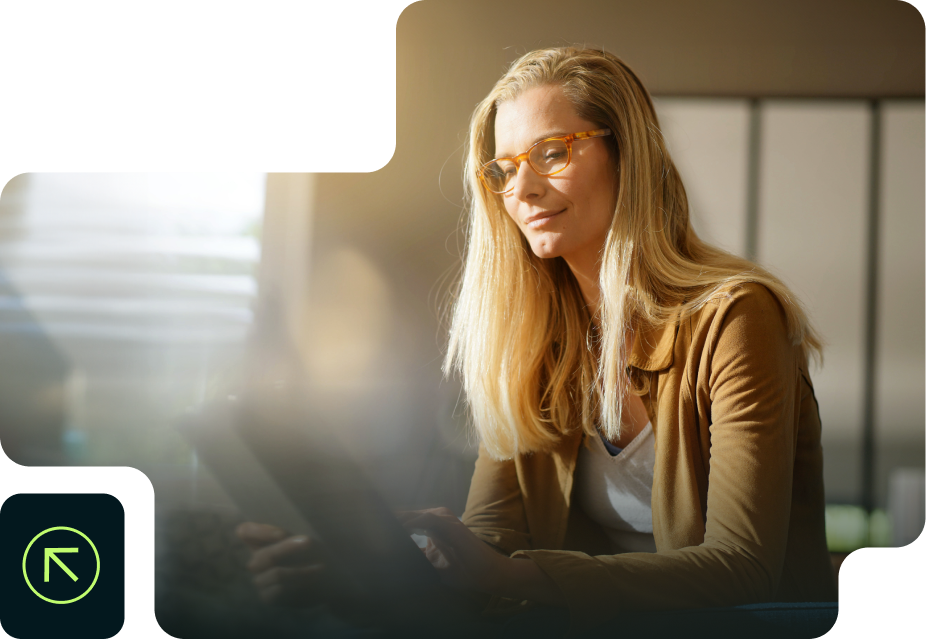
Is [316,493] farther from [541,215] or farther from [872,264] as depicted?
[872,264]

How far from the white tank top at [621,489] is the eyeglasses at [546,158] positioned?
16.6 inches

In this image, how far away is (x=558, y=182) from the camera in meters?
1.06

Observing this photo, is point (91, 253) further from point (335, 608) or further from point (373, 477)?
point (335, 608)

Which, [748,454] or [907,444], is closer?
[748,454]

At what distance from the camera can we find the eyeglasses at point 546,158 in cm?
105

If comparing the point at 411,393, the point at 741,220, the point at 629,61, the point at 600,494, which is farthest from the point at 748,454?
the point at 629,61

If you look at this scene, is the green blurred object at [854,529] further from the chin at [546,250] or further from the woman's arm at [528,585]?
the chin at [546,250]

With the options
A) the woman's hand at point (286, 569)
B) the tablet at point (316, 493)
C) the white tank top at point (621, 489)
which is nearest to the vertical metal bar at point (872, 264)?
the white tank top at point (621, 489)

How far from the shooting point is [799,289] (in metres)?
1.07

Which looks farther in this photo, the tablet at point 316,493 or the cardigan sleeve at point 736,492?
the tablet at point 316,493

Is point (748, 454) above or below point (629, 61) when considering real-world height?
below

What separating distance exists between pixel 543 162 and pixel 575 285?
21 centimetres

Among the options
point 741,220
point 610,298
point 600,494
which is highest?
point 741,220

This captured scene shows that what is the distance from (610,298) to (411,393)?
342 mm
